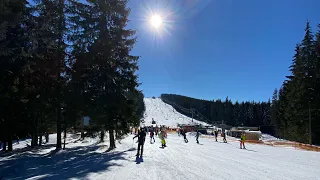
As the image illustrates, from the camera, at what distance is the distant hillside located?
441 feet

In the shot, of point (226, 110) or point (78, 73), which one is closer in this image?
point (78, 73)

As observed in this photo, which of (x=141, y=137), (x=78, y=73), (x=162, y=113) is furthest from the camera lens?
(x=162, y=113)

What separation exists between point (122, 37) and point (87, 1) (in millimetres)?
4017

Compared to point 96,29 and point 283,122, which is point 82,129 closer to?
point 96,29

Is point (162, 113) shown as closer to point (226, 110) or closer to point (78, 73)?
point (226, 110)

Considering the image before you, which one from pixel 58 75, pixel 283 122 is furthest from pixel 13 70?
pixel 283 122

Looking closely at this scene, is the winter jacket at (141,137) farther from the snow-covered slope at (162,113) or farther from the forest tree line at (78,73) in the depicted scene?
the snow-covered slope at (162,113)

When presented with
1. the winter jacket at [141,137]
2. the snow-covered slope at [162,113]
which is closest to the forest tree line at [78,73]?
the winter jacket at [141,137]

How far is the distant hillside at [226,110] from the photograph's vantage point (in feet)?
441

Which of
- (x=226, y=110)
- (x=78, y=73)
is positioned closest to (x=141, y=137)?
(x=78, y=73)

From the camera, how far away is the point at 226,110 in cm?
15112

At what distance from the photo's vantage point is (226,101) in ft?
509

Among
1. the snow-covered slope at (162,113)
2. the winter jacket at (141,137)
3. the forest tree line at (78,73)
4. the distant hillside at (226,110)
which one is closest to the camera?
the winter jacket at (141,137)

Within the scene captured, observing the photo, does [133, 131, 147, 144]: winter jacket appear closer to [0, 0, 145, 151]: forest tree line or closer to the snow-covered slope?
[0, 0, 145, 151]: forest tree line
